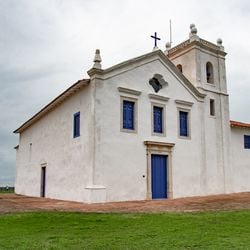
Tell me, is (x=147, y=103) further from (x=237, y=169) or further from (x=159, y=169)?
(x=237, y=169)

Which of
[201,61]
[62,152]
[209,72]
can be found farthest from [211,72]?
[62,152]

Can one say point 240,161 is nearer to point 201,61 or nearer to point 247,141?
point 247,141

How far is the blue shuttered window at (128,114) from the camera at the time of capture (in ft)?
56.0

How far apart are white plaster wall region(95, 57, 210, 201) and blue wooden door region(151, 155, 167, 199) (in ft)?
1.83

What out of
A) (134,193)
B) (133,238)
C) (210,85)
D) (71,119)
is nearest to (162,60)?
(210,85)

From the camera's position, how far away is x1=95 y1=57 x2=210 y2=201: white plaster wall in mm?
15992

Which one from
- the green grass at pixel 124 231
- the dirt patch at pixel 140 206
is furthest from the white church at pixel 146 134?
the green grass at pixel 124 231

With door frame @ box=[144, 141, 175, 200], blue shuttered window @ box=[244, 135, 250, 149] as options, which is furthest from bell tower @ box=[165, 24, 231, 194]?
door frame @ box=[144, 141, 175, 200]

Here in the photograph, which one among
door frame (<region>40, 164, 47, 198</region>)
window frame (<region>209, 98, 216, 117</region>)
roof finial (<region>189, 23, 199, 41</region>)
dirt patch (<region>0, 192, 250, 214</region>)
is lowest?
dirt patch (<region>0, 192, 250, 214</region>)

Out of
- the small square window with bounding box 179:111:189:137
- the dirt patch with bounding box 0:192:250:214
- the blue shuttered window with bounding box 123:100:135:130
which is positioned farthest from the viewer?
the small square window with bounding box 179:111:189:137

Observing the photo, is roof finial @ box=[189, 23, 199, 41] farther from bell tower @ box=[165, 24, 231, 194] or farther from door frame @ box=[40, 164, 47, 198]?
door frame @ box=[40, 164, 47, 198]

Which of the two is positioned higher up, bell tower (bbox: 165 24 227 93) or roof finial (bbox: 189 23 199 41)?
roof finial (bbox: 189 23 199 41)

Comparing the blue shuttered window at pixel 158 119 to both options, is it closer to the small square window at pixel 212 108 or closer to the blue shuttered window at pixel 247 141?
the small square window at pixel 212 108

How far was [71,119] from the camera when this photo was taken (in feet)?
60.5
